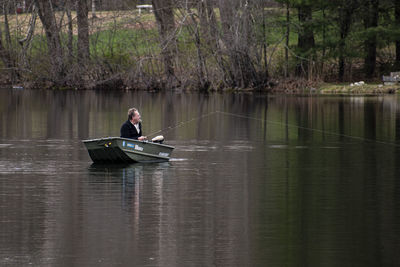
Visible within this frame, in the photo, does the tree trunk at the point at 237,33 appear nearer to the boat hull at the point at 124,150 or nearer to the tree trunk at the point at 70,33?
the tree trunk at the point at 70,33

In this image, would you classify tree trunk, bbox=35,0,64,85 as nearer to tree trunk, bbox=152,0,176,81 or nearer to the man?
tree trunk, bbox=152,0,176,81

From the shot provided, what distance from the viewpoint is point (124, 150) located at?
20828 millimetres

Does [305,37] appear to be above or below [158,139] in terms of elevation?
above

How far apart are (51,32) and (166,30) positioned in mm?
7543

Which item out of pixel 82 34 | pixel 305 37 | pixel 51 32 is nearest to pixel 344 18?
pixel 305 37

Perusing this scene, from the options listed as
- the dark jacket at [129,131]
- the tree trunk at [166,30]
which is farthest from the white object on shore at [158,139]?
the tree trunk at [166,30]

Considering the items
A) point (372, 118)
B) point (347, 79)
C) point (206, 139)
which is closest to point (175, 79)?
point (347, 79)

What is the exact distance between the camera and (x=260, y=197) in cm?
1602

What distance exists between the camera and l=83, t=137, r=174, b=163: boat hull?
2062cm

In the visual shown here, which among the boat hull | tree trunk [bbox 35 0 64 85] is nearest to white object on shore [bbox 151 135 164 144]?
the boat hull

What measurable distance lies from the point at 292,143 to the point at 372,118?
33.9ft

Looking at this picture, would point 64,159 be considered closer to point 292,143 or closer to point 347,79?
point 292,143

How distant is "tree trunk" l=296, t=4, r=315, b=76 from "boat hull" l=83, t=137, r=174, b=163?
122ft

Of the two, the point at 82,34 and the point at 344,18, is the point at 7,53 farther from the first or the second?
the point at 344,18
